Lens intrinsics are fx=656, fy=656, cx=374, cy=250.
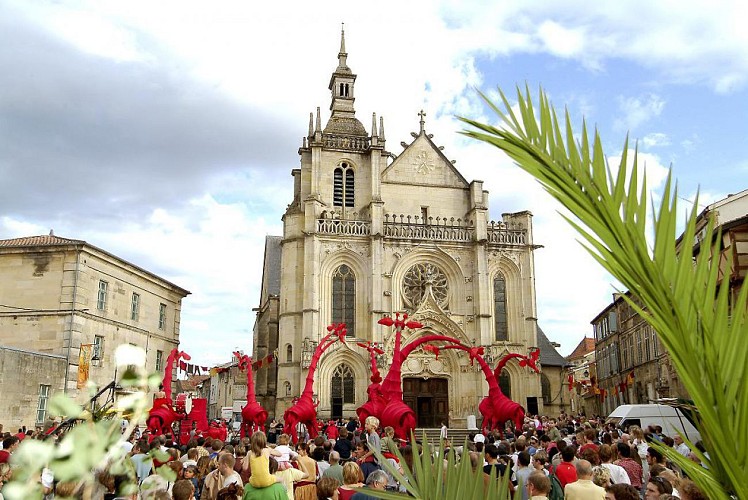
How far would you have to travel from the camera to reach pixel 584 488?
200 inches

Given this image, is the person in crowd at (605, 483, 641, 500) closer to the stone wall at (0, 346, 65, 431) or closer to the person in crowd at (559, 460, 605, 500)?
the person in crowd at (559, 460, 605, 500)

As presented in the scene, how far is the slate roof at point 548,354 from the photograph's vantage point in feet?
116

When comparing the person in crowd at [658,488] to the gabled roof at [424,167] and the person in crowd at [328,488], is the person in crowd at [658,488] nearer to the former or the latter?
the person in crowd at [328,488]

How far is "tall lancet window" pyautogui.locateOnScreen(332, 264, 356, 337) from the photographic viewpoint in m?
30.6

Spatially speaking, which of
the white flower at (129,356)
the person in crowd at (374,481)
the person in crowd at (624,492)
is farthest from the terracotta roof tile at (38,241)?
the white flower at (129,356)

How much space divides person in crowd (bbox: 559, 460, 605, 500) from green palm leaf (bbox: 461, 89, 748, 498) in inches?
155

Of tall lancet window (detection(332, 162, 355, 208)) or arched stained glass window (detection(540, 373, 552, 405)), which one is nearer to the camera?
tall lancet window (detection(332, 162, 355, 208))

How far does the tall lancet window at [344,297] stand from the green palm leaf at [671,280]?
29.1 metres

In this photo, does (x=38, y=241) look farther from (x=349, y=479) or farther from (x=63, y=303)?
(x=349, y=479)

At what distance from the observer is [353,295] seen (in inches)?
1220

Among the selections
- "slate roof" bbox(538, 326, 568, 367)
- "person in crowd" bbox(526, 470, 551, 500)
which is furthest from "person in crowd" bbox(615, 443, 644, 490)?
"slate roof" bbox(538, 326, 568, 367)

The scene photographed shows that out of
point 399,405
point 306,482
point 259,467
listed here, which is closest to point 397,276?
point 399,405

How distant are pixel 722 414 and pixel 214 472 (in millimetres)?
6008

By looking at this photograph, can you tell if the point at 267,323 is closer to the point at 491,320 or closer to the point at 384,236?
the point at 384,236
